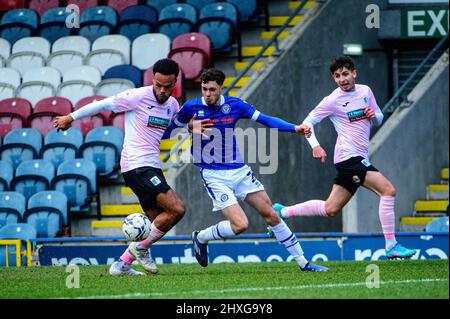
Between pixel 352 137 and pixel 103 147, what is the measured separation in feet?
17.0

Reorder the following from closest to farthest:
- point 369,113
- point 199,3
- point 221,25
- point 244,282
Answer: point 244,282 < point 369,113 < point 221,25 < point 199,3

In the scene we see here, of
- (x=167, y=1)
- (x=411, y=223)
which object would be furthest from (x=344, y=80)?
(x=167, y=1)

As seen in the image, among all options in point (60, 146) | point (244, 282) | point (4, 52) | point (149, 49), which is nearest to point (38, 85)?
point (4, 52)

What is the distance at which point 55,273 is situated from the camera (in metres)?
11.0

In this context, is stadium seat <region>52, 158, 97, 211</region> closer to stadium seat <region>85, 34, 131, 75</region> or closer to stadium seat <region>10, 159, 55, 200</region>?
stadium seat <region>10, 159, 55, 200</region>

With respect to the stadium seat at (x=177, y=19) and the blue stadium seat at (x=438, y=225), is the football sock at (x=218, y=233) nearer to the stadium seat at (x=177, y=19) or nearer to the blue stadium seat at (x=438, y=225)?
the blue stadium seat at (x=438, y=225)

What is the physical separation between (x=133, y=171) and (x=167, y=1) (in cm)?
903

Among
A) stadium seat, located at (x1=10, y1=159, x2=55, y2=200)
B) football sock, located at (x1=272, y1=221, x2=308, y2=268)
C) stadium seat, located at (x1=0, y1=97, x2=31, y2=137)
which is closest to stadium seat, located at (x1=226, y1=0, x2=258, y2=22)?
stadium seat, located at (x1=0, y1=97, x2=31, y2=137)

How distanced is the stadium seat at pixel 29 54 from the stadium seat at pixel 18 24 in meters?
0.45

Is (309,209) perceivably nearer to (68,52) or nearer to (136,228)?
(136,228)

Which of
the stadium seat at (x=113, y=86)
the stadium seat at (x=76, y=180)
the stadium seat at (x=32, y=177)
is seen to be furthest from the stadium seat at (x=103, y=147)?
the stadium seat at (x=113, y=86)

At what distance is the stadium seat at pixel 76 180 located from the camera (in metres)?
15.1

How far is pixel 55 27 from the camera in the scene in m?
18.6

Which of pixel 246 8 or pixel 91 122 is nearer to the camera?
pixel 91 122
